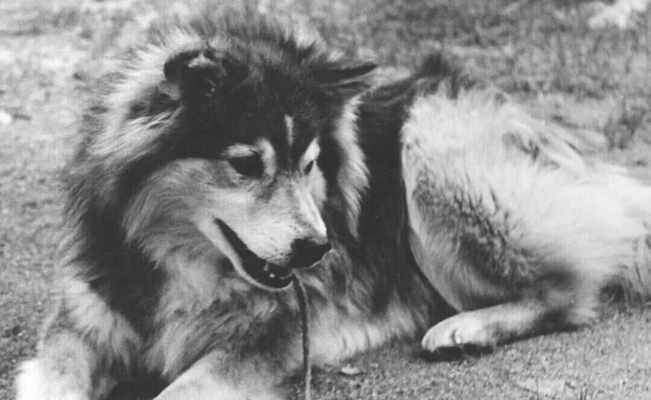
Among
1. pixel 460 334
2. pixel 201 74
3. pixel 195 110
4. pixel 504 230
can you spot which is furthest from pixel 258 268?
pixel 504 230

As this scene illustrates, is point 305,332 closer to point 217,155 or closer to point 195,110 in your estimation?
point 217,155

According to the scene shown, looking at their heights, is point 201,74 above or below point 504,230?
above

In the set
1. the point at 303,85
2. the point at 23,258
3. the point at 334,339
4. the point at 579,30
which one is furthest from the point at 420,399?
the point at 579,30

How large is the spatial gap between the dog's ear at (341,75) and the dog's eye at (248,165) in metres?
0.46

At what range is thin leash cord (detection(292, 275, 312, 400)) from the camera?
367 cm

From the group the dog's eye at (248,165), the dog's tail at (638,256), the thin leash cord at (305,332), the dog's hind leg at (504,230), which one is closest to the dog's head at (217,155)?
the dog's eye at (248,165)

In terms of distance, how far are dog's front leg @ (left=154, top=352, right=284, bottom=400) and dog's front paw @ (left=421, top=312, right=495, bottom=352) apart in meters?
0.71

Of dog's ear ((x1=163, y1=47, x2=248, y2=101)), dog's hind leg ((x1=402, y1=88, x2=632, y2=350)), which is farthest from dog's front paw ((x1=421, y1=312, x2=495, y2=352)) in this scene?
dog's ear ((x1=163, y1=47, x2=248, y2=101))

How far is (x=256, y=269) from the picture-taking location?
3.56 m

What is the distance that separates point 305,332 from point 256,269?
35 centimetres

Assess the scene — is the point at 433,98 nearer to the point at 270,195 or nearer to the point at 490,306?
the point at 490,306

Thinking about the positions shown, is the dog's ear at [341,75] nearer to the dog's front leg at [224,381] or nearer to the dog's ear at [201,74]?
the dog's ear at [201,74]

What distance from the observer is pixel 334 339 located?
407cm

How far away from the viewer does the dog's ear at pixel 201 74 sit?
334 centimetres
